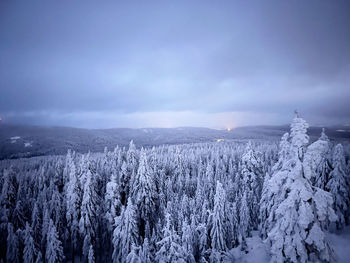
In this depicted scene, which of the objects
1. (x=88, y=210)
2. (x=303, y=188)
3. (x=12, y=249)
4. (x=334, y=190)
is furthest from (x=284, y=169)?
(x=12, y=249)

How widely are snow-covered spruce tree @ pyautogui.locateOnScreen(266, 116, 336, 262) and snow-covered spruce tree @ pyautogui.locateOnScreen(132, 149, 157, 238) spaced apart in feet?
60.1

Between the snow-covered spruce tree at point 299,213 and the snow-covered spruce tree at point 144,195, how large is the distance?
18.3 m

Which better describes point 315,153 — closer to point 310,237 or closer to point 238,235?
point 310,237

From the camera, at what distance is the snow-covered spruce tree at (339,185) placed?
20734 mm

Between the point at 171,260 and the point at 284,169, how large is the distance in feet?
37.0

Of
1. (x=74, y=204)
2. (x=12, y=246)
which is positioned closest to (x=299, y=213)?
(x=74, y=204)

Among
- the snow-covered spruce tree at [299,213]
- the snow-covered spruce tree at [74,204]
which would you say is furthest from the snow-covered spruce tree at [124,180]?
the snow-covered spruce tree at [299,213]

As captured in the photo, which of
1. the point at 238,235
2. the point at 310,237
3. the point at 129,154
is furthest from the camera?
the point at 129,154

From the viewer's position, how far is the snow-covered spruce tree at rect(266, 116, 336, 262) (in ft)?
29.6

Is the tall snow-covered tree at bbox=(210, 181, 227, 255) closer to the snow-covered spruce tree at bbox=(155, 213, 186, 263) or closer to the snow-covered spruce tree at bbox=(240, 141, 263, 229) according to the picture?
the snow-covered spruce tree at bbox=(155, 213, 186, 263)

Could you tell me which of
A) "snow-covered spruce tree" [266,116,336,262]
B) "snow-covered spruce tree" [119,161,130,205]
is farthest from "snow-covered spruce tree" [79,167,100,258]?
"snow-covered spruce tree" [266,116,336,262]

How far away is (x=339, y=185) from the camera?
21.1 m

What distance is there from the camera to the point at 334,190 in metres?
21.0

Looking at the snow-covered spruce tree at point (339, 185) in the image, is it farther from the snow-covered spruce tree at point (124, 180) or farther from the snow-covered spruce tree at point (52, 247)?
the snow-covered spruce tree at point (52, 247)
